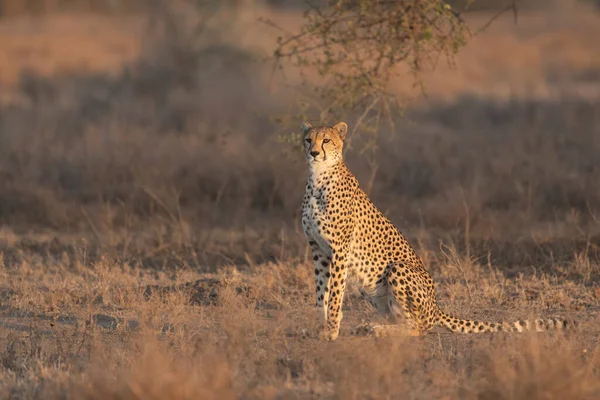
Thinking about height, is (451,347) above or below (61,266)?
above

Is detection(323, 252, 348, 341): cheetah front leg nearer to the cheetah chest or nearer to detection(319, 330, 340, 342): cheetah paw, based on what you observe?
detection(319, 330, 340, 342): cheetah paw

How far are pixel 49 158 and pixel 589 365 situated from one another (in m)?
9.63

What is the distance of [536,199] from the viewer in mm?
11844

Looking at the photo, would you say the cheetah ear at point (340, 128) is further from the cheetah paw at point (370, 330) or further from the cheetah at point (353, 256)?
the cheetah paw at point (370, 330)

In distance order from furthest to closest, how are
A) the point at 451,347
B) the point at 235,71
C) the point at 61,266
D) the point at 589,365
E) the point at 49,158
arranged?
the point at 235,71
the point at 49,158
the point at 61,266
the point at 451,347
the point at 589,365

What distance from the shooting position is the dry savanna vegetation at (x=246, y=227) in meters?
5.30

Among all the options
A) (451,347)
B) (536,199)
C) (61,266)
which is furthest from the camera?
(536,199)

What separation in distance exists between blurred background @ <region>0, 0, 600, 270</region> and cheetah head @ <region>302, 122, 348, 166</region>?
6.28ft

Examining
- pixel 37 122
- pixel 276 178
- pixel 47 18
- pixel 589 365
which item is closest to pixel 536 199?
pixel 276 178

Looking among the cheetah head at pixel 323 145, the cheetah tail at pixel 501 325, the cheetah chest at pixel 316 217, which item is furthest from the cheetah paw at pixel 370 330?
the cheetah head at pixel 323 145

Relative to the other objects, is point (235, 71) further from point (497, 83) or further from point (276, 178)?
point (276, 178)

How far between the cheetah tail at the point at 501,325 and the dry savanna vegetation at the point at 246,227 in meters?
0.10

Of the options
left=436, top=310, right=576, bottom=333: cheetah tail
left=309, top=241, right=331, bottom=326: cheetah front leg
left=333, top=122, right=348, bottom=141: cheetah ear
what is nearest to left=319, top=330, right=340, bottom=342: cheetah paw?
left=309, top=241, right=331, bottom=326: cheetah front leg

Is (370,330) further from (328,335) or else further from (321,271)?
(321,271)
